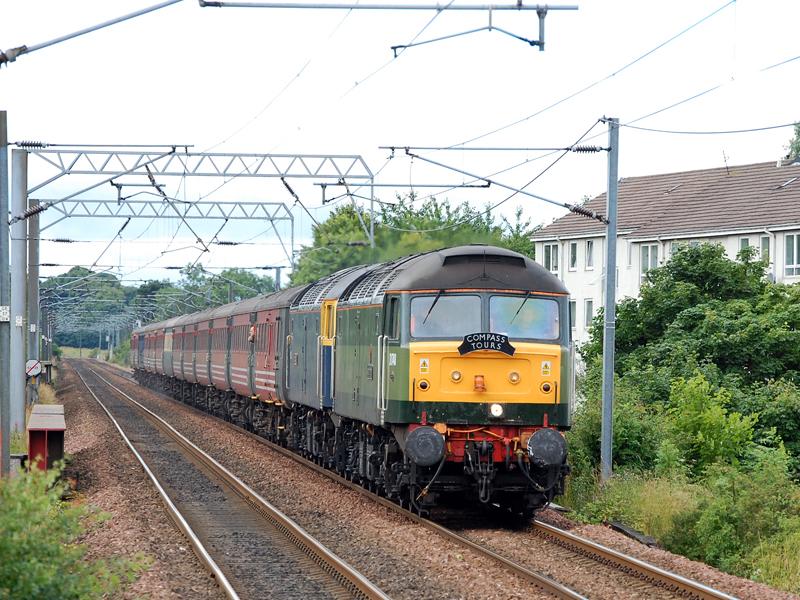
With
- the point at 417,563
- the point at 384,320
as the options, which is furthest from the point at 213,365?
the point at 417,563

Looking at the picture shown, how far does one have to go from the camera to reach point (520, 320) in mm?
15305

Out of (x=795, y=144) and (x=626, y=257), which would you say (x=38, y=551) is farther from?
(x=795, y=144)

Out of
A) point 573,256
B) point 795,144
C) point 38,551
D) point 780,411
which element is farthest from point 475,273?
point 795,144

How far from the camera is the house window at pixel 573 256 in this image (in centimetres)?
5553

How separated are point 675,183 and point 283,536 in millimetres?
43638

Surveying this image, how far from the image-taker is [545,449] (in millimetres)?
14570

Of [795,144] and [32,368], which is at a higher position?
[795,144]

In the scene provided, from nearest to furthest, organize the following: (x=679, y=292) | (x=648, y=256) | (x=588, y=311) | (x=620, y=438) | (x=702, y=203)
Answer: (x=620, y=438) → (x=679, y=292) → (x=702, y=203) → (x=648, y=256) → (x=588, y=311)

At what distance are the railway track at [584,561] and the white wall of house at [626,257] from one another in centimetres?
3032

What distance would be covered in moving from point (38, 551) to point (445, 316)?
802 centimetres

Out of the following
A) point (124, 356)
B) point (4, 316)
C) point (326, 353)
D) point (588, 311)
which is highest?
point (588, 311)

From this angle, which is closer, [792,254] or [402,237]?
[402,237]

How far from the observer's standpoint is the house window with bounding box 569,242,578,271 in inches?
2186

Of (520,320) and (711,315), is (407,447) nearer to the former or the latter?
(520,320)
